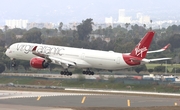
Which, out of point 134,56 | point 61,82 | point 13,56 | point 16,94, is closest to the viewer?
point 16,94

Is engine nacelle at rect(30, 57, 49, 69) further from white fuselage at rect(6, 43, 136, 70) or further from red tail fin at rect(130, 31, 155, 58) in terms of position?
red tail fin at rect(130, 31, 155, 58)

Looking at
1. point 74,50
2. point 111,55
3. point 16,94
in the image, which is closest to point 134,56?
point 111,55

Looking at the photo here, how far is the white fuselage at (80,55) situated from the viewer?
88062mm

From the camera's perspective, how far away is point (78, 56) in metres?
92.1

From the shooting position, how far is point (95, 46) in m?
195

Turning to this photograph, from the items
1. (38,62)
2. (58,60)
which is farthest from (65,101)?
(38,62)

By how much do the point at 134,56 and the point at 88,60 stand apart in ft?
27.3

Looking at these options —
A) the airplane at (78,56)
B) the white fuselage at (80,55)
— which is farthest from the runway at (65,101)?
the white fuselage at (80,55)

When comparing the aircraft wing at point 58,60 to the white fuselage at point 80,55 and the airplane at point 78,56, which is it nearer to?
the airplane at point 78,56

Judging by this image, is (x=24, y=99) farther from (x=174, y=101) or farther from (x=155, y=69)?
(x=155, y=69)

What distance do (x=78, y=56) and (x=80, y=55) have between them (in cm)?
51

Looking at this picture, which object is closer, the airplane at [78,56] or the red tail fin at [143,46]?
the red tail fin at [143,46]

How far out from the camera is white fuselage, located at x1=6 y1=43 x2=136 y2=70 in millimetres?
88062

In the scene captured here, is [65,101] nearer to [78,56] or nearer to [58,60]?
[78,56]
